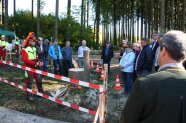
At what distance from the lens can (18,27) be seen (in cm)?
4709

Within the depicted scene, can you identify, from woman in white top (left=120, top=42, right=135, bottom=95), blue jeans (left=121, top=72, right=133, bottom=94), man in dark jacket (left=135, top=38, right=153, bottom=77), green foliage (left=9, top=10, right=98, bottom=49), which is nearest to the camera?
man in dark jacket (left=135, top=38, right=153, bottom=77)

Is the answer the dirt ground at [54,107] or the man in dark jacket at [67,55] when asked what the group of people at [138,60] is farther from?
the man in dark jacket at [67,55]

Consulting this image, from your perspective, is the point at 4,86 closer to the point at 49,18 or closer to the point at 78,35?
the point at 78,35

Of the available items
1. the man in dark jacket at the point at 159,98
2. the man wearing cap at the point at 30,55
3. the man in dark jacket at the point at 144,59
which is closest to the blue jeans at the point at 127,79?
the man in dark jacket at the point at 144,59

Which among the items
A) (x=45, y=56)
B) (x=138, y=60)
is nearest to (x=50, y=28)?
(x=45, y=56)

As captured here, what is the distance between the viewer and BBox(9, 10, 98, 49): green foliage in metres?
41.2

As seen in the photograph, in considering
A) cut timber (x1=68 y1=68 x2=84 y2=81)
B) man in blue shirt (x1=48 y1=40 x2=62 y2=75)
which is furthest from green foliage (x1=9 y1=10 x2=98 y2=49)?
cut timber (x1=68 y1=68 x2=84 y2=81)

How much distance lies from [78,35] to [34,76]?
31.6 meters

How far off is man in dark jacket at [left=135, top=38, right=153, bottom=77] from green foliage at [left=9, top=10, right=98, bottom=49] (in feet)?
87.5

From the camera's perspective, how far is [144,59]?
9297 millimetres

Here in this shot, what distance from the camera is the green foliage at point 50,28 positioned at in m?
41.2

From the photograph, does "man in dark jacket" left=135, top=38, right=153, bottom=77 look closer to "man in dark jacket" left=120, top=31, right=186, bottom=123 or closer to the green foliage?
"man in dark jacket" left=120, top=31, right=186, bottom=123

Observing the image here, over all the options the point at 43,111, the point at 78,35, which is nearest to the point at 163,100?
the point at 43,111

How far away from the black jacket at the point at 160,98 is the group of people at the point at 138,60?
6.06 m
